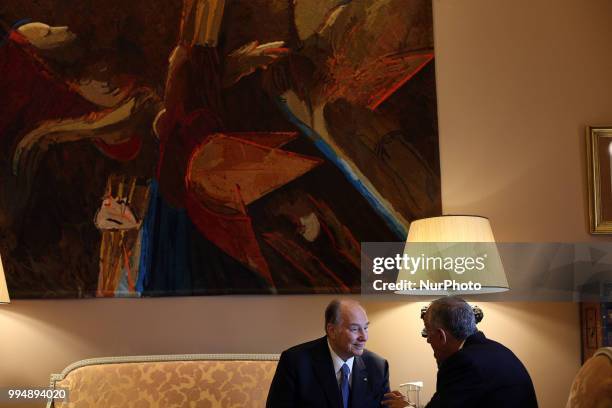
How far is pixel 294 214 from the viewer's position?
4.41m

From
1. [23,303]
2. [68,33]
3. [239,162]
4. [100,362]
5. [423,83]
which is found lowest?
[100,362]

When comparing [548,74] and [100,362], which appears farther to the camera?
[548,74]

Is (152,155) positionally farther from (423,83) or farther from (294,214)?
(423,83)

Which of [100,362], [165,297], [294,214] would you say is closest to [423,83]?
[294,214]

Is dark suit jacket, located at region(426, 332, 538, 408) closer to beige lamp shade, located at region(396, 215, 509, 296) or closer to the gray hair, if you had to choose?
the gray hair

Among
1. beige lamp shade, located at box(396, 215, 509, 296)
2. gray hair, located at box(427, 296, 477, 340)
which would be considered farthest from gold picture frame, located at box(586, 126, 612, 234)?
gray hair, located at box(427, 296, 477, 340)

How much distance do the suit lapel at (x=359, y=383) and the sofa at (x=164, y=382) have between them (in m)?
0.73

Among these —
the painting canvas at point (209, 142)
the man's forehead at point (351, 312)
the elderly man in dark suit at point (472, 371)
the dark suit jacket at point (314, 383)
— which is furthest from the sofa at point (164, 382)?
the elderly man in dark suit at point (472, 371)

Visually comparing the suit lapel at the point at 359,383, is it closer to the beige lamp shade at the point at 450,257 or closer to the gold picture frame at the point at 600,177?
the beige lamp shade at the point at 450,257

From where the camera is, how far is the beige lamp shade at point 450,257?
12.9ft

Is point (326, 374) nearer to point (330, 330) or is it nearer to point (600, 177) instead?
point (330, 330)

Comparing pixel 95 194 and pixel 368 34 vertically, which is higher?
pixel 368 34

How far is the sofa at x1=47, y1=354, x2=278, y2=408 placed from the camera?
3.95 m

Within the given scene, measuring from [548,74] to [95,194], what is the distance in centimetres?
281
